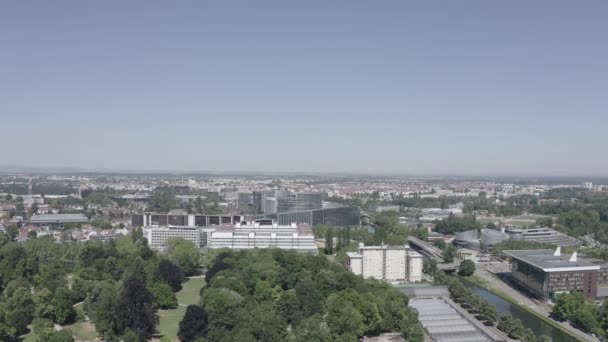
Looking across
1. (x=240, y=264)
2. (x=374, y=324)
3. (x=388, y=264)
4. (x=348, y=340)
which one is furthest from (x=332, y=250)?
(x=348, y=340)

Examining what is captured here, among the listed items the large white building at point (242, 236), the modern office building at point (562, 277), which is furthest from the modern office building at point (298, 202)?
the modern office building at point (562, 277)

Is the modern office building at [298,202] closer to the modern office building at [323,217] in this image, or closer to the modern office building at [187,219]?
the modern office building at [323,217]

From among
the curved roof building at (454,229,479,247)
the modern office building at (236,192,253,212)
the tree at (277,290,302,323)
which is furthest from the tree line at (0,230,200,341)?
the modern office building at (236,192,253,212)

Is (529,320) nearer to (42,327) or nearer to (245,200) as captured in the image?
(42,327)

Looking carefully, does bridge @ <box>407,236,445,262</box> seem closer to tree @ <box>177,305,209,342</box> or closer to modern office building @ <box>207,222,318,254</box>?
modern office building @ <box>207,222,318,254</box>

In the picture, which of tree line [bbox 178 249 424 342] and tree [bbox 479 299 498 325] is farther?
tree [bbox 479 299 498 325]

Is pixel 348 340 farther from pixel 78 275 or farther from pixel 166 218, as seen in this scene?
pixel 166 218

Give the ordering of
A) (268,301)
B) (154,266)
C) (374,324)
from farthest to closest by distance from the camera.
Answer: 1. (154,266)
2. (268,301)
3. (374,324)
